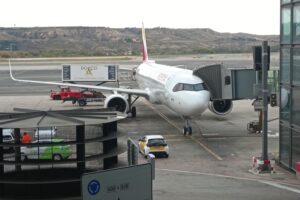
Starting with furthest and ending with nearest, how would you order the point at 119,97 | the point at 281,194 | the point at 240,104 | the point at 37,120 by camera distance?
the point at 240,104 → the point at 119,97 → the point at 281,194 → the point at 37,120

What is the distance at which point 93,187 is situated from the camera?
8625mm

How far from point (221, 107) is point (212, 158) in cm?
1216

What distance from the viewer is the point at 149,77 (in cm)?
5141

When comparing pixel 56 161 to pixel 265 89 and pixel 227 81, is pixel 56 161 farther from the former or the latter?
pixel 227 81

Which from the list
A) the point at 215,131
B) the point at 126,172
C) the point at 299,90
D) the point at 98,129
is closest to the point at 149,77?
the point at 215,131

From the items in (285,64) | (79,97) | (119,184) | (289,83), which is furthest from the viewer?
(79,97)

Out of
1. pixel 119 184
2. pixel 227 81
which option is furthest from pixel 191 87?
pixel 119 184

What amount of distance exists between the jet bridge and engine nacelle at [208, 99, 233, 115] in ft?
14.4

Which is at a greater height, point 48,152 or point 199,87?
point 199,87

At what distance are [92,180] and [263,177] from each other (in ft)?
70.2

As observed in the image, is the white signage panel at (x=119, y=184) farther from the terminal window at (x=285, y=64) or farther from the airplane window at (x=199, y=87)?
the airplane window at (x=199, y=87)

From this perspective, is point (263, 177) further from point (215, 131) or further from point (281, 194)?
point (215, 131)

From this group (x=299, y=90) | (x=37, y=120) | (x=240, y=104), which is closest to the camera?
(x=37, y=120)

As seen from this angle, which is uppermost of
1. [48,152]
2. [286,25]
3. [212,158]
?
[286,25]
